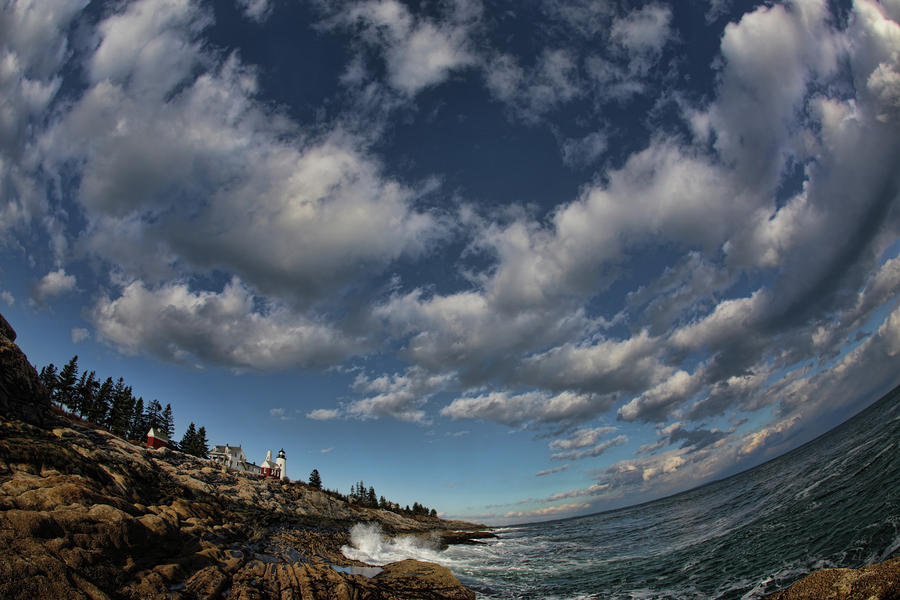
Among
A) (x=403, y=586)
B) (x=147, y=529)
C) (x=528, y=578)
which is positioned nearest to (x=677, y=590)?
(x=528, y=578)

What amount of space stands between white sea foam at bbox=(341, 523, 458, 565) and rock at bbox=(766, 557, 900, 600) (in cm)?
3449

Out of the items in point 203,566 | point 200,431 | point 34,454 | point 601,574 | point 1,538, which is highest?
point 200,431

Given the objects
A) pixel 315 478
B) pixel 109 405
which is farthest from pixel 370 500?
pixel 109 405

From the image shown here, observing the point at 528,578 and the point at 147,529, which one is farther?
the point at 528,578

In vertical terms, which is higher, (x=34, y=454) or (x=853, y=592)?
(x=34, y=454)

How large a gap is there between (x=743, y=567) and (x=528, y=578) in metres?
16.1

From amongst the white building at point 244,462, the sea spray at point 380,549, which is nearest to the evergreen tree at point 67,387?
the white building at point 244,462

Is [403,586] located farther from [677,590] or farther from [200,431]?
[200,431]

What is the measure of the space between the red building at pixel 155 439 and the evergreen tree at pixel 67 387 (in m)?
15.0

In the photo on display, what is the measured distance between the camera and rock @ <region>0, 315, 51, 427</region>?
32875 mm

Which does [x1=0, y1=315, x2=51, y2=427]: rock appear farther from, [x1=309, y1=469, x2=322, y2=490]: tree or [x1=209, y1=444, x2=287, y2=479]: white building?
[x1=309, y1=469, x2=322, y2=490]: tree

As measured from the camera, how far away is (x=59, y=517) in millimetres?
16625

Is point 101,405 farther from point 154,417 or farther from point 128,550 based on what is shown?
Result: point 128,550

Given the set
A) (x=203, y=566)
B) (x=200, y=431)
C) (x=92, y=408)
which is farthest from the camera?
(x=200, y=431)
